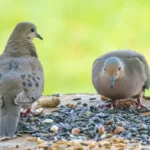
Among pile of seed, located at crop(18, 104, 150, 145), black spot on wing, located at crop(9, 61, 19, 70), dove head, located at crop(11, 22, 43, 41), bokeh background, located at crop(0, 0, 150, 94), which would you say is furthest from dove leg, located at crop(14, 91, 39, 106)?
bokeh background, located at crop(0, 0, 150, 94)

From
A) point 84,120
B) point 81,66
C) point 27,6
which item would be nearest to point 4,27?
point 27,6

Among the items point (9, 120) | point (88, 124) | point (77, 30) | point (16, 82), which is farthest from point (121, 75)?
point (77, 30)

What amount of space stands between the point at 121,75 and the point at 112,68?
0.18 m

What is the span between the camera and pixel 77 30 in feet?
32.3

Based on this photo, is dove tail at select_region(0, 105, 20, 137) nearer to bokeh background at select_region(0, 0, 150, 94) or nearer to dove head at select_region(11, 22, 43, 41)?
dove head at select_region(11, 22, 43, 41)

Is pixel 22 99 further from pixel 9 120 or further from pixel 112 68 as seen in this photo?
pixel 112 68

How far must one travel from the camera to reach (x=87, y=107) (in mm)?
6039

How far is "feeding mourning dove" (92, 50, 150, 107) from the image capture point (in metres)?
5.84

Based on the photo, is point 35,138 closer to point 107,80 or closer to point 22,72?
point 22,72

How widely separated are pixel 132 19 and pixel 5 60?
184 inches

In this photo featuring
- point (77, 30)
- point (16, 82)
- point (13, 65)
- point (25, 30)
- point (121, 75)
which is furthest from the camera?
point (77, 30)

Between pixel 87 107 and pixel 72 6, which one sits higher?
pixel 72 6

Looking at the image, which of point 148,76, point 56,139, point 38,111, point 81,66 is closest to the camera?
point 56,139

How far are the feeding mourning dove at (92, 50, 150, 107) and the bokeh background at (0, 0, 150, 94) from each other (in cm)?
250
